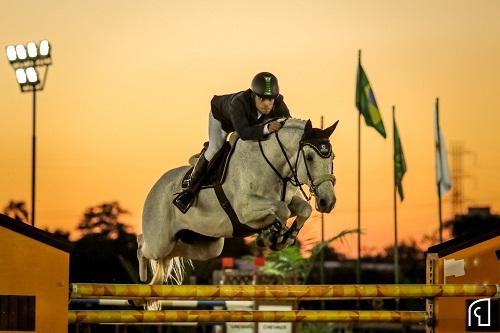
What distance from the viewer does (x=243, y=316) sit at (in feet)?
26.9

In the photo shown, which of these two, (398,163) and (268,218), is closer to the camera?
(268,218)

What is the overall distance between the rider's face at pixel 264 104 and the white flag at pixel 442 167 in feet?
79.4

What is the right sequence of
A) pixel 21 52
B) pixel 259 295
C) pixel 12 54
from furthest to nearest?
pixel 12 54
pixel 21 52
pixel 259 295

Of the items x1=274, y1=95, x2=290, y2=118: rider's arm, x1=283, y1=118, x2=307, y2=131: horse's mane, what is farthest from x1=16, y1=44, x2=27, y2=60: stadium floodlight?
x1=283, y1=118, x2=307, y2=131: horse's mane

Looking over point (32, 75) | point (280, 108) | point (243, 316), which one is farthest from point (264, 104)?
point (32, 75)

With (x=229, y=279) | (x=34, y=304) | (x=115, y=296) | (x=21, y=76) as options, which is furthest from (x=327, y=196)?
(x=21, y=76)

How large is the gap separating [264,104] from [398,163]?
25109 mm

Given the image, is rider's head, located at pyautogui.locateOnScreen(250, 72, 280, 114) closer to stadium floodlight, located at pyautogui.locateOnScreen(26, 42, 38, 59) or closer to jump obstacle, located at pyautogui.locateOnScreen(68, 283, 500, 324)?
jump obstacle, located at pyautogui.locateOnScreen(68, 283, 500, 324)

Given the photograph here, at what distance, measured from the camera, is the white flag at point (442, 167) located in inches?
1281

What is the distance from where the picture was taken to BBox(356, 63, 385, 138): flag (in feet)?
99.6

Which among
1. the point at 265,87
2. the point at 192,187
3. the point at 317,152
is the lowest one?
the point at 192,187

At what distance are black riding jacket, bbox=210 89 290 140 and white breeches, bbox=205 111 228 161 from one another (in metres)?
0.17

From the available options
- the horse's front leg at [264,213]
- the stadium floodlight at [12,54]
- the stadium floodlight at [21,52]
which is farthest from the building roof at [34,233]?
the stadium floodlight at [12,54]

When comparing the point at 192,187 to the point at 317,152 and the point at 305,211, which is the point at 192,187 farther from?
the point at 317,152
